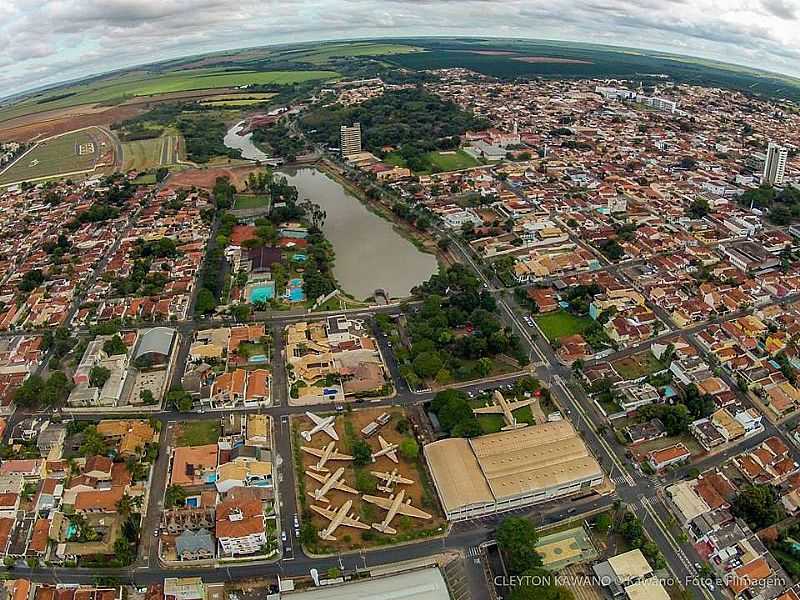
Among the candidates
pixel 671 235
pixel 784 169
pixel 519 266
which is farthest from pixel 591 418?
pixel 784 169

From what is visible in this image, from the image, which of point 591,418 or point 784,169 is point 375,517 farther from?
point 784,169

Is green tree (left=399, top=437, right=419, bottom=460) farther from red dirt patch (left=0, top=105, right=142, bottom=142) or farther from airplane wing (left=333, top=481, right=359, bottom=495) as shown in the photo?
red dirt patch (left=0, top=105, right=142, bottom=142)

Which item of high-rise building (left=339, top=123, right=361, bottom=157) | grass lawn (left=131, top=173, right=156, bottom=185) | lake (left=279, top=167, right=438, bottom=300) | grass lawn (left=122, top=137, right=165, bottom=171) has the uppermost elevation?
high-rise building (left=339, top=123, right=361, bottom=157)

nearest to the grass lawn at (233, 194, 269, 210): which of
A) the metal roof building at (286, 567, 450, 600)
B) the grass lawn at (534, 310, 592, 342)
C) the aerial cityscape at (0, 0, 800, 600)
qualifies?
the aerial cityscape at (0, 0, 800, 600)

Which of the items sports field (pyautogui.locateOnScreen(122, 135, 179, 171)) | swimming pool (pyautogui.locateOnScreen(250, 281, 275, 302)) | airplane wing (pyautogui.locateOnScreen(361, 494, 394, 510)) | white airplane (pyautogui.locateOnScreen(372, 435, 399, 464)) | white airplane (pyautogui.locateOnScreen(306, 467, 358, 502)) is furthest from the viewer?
sports field (pyautogui.locateOnScreen(122, 135, 179, 171))

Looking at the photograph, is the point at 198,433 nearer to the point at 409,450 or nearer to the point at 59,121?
the point at 409,450

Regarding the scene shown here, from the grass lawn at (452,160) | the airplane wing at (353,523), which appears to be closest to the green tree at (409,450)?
the airplane wing at (353,523)

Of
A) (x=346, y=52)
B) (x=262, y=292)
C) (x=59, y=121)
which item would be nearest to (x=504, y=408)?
(x=262, y=292)

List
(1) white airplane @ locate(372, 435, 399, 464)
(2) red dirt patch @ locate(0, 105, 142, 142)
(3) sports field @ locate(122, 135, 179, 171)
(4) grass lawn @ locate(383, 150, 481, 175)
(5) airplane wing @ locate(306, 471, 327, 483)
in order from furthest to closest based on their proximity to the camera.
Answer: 1. (2) red dirt patch @ locate(0, 105, 142, 142)
2. (3) sports field @ locate(122, 135, 179, 171)
3. (4) grass lawn @ locate(383, 150, 481, 175)
4. (1) white airplane @ locate(372, 435, 399, 464)
5. (5) airplane wing @ locate(306, 471, 327, 483)
